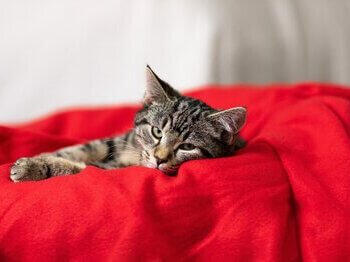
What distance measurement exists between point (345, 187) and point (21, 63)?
5.43ft

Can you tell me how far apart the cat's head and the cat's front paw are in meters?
0.28

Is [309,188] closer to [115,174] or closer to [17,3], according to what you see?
[115,174]

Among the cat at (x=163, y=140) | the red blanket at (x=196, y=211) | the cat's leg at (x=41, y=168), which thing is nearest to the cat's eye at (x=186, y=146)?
the cat at (x=163, y=140)

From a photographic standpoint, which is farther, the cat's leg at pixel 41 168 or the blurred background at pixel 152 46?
the blurred background at pixel 152 46

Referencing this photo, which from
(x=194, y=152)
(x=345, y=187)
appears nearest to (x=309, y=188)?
(x=345, y=187)

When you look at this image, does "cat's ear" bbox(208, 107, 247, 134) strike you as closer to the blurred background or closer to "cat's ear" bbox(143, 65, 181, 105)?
"cat's ear" bbox(143, 65, 181, 105)

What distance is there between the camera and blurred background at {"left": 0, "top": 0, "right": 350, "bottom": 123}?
2.12m

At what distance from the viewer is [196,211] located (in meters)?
1.07

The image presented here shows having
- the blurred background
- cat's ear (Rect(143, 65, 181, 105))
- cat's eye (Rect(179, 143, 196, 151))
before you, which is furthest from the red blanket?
the blurred background

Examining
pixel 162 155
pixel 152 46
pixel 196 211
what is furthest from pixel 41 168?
pixel 152 46

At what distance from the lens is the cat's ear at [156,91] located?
1346 millimetres

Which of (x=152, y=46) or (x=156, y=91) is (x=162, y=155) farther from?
(x=152, y=46)

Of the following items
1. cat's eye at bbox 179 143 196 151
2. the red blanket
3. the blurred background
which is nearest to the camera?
the red blanket

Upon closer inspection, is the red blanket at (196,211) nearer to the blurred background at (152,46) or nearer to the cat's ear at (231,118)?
the cat's ear at (231,118)
